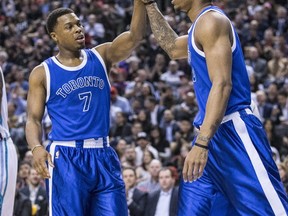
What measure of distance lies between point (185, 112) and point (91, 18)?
22.1ft

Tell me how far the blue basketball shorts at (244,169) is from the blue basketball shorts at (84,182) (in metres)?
1.03

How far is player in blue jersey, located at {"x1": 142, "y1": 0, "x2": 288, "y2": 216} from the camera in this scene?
541 cm

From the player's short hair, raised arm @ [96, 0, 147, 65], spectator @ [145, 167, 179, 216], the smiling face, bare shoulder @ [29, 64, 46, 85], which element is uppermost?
the player's short hair

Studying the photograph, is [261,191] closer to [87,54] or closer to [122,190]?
[122,190]

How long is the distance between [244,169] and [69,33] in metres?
2.13

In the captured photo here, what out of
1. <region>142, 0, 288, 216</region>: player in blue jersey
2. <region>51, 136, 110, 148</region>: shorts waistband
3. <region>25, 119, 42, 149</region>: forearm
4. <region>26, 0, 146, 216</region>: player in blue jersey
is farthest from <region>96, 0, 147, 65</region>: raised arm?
<region>142, 0, 288, 216</region>: player in blue jersey

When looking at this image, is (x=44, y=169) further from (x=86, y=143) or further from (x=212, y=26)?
(x=212, y=26)

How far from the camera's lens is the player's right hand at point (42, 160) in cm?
650

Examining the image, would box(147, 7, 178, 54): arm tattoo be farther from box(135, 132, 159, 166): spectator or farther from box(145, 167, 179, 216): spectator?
box(135, 132, 159, 166): spectator

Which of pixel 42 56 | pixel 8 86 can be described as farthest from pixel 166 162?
pixel 42 56

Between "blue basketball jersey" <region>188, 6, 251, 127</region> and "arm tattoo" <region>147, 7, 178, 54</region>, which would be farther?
"arm tattoo" <region>147, 7, 178, 54</region>

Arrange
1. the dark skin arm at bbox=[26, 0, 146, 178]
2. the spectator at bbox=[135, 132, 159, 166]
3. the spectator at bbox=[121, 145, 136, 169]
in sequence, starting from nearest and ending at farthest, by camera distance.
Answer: the dark skin arm at bbox=[26, 0, 146, 178]
the spectator at bbox=[121, 145, 136, 169]
the spectator at bbox=[135, 132, 159, 166]

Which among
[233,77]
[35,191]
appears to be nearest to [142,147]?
[35,191]

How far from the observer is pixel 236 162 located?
562 centimetres
